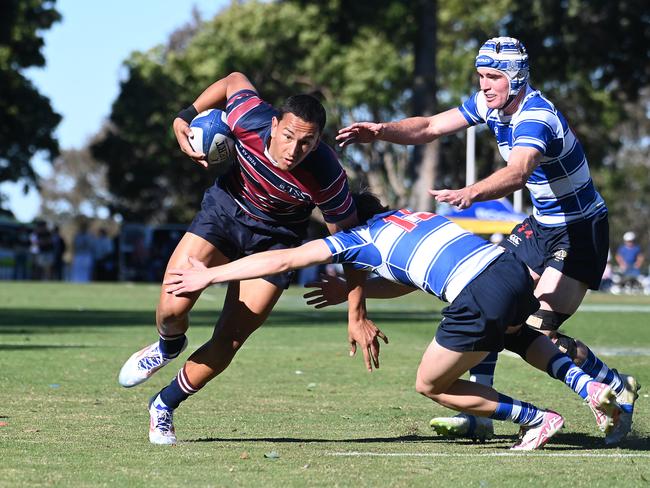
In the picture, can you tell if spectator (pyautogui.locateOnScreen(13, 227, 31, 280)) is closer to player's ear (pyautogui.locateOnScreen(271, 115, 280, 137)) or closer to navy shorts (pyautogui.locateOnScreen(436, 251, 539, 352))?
player's ear (pyautogui.locateOnScreen(271, 115, 280, 137))

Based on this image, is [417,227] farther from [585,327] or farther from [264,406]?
[585,327]

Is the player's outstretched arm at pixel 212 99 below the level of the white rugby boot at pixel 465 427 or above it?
above

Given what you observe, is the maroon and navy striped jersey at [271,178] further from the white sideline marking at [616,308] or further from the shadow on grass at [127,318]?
the white sideline marking at [616,308]

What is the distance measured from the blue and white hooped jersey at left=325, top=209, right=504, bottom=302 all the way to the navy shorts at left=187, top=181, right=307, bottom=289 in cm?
87

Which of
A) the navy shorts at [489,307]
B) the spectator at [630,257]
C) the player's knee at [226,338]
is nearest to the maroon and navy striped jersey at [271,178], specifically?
the player's knee at [226,338]

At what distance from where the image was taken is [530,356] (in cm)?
802

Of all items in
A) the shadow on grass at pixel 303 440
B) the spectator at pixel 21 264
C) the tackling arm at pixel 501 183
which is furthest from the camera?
the spectator at pixel 21 264

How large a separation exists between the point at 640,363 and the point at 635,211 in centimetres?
6453

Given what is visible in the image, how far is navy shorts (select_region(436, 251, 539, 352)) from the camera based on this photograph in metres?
7.08

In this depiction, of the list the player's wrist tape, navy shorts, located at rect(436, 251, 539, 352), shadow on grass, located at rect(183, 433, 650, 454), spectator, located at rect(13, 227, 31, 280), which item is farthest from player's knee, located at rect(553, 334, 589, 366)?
spectator, located at rect(13, 227, 31, 280)

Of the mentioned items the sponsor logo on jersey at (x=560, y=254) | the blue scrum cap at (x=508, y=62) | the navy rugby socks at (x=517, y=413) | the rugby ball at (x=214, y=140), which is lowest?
the navy rugby socks at (x=517, y=413)

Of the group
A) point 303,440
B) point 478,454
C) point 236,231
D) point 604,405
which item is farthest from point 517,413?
point 236,231

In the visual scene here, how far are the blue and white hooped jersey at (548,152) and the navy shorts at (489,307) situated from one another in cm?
90

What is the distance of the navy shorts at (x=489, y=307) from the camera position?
279 inches
